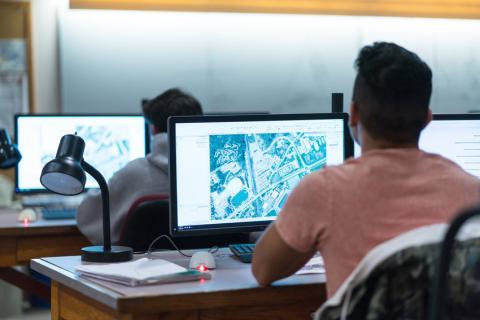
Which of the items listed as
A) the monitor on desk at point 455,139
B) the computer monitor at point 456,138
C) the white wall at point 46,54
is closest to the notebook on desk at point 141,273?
the monitor on desk at point 455,139

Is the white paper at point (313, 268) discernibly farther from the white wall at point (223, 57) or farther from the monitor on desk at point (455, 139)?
the white wall at point (223, 57)

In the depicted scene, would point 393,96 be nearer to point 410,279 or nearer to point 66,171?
point 410,279

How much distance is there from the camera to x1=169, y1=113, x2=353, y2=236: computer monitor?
251 cm

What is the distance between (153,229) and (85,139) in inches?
52.0

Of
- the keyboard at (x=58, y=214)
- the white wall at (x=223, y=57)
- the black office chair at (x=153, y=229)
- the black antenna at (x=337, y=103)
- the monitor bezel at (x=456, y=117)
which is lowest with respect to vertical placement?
the keyboard at (x=58, y=214)

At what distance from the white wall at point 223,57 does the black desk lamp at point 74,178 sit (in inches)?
125

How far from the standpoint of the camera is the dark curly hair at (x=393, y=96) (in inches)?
72.9

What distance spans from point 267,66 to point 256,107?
279 mm

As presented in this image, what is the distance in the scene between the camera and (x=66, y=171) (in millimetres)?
Answer: 2305

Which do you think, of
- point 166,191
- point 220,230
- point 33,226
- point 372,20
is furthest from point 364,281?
point 372,20

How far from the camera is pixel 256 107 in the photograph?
6.02 metres

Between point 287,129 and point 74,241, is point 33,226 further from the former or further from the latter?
point 287,129

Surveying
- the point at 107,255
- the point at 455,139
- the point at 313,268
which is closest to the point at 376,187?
the point at 313,268

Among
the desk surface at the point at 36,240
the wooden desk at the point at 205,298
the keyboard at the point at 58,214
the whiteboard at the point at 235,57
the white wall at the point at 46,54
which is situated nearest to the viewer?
the wooden desk at the point at 205,298
